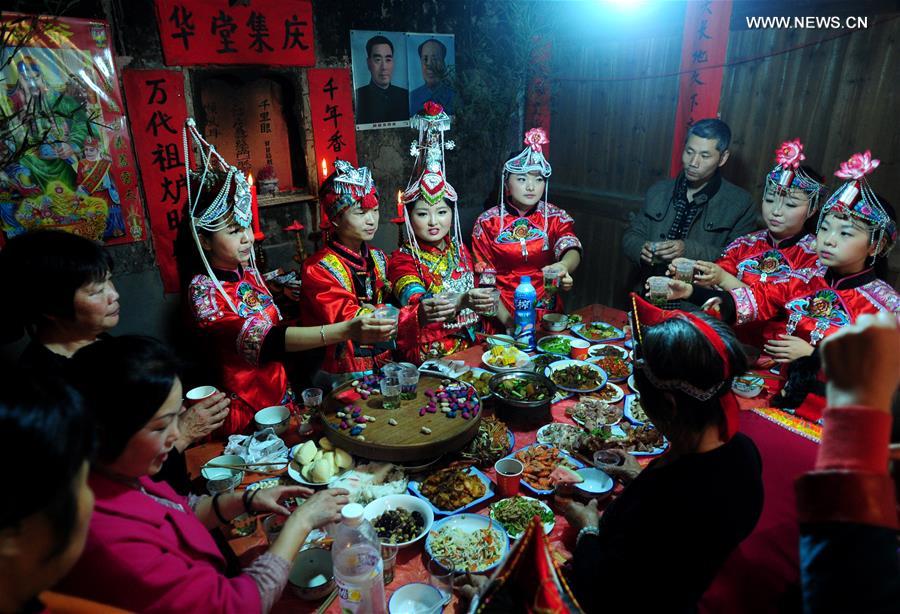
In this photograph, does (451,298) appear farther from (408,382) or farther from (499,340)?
(408,382)

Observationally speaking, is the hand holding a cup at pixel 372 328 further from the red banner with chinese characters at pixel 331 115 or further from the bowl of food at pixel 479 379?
the red banner with chinese characters at pixel 331 115

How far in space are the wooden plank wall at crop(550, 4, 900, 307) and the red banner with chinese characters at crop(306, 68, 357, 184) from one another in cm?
299

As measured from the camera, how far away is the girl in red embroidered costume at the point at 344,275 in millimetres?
3365

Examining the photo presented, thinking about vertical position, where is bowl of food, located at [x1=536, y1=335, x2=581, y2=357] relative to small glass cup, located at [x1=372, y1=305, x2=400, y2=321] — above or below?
below

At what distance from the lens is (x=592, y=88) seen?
659 centimetres

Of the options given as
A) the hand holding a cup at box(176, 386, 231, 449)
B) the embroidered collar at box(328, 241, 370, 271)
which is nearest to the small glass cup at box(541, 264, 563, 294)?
the embroidered collar at box(328, 241, 370, 271)

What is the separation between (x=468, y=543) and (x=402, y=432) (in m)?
0.63

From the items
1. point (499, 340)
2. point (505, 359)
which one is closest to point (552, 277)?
point (499, 340)

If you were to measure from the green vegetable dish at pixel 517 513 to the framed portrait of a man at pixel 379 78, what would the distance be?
497cm

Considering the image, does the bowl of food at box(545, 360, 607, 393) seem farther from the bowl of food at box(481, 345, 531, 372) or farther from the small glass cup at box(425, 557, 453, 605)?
the small glass cup at box(425, 557, 453, 605)

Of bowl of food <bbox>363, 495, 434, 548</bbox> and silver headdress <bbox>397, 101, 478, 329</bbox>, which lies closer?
bowl of food <bbox>363, 495, 434, 548</bbox>

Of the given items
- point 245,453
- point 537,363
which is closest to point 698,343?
point 537,363

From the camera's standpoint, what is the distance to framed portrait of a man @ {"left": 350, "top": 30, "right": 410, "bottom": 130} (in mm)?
5754

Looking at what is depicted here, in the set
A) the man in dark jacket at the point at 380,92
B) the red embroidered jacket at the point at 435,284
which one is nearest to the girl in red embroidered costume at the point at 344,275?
the red embroidered jacket at the point at 435,284
